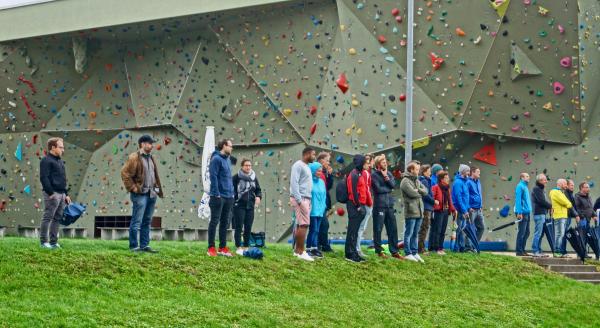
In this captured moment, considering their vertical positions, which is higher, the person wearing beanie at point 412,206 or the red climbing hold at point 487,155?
the red climbing hold at point 487,155

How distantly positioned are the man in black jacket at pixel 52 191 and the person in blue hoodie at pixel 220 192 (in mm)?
2410

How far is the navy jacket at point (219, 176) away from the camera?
51.6 ft

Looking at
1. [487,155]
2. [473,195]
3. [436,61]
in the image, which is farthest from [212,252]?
[487,155]

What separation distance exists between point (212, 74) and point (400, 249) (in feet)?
40.9

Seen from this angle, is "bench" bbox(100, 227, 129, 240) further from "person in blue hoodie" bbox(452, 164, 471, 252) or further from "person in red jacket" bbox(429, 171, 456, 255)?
"person in blue hoodie" bbox(452, 164, 471, 252)

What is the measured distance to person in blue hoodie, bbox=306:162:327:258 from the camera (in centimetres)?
1708

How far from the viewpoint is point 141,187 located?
15.2m

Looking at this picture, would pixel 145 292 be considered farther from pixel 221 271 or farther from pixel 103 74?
pixel 103 74

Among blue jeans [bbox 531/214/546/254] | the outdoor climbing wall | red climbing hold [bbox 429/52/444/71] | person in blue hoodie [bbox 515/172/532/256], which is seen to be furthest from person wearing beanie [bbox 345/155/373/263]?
red climbing hold [bbox 429/52/444/71]

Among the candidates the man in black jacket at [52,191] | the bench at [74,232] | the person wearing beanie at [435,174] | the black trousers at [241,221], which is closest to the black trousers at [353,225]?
the black trousers at [241,221]

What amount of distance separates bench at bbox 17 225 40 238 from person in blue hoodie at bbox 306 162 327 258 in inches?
562

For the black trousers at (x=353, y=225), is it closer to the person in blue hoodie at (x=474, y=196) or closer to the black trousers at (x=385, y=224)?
the black trousers at (x=385, y=224)

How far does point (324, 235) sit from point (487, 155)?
36.2 feet

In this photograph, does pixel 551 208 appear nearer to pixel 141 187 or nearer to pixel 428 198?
pixel 428 198
